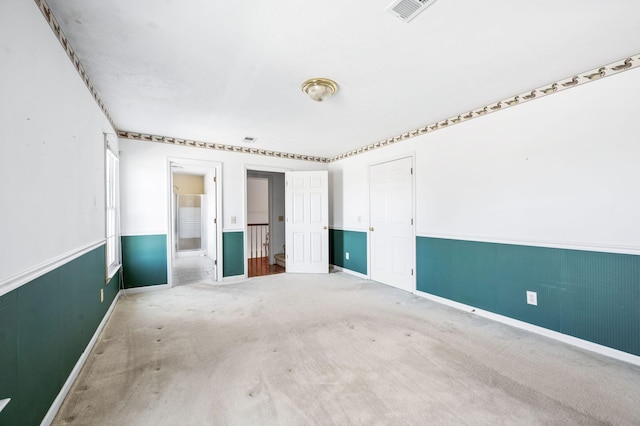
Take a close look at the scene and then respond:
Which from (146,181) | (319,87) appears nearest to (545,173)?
(319,87)

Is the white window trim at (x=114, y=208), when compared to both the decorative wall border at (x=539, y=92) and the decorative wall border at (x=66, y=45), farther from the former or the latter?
the decorative wall border at (x=539, y=92)

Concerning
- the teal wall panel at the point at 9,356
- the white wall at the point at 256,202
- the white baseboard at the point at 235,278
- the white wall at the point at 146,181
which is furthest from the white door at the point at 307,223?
the teal wall panel at the point at 9,356

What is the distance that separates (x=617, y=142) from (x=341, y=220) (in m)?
3.94

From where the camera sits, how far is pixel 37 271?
142cm

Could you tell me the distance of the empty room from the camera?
61.1 inches

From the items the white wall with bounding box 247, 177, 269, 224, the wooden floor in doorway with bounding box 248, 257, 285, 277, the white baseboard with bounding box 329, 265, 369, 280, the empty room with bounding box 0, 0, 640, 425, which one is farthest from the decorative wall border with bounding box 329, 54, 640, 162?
the white wall with bounding box 247, 177, 269, 224

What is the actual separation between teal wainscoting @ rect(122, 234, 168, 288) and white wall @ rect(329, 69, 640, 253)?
158 inches

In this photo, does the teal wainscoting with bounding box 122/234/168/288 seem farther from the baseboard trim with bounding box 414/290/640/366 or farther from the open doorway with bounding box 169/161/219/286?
the baseboard trim with bounding box 414/290/640/366

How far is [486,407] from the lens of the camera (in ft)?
5.38

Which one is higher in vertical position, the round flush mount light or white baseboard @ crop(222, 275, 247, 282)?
the round flush mount light

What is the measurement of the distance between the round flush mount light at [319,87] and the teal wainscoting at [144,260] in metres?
3.25

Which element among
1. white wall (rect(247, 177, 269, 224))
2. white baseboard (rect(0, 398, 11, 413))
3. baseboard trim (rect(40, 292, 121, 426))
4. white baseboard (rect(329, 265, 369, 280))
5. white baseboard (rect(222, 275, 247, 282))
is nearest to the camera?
white baseboard (rect(0, 398, 11, 413))

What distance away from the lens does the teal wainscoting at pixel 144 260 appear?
392cm

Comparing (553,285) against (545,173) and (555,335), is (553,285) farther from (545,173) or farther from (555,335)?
(545,173)
